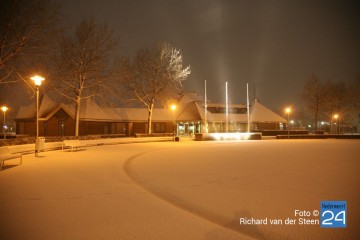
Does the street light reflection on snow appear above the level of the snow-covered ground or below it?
above

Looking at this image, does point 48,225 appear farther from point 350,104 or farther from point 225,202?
point 350,104

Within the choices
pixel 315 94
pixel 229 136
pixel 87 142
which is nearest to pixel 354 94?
pixel 315 94

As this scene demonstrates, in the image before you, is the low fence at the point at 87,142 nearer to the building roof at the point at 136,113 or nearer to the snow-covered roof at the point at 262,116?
the building roof at the point at 136,113

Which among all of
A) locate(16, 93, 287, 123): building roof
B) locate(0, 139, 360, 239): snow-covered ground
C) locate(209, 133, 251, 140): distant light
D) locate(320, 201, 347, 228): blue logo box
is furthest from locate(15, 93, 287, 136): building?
locate(320, 201, 347, 228): blue logo box

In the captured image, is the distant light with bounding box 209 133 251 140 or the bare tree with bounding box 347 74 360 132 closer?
the distant light with bounding box 209 133 251 140

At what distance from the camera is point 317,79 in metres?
55.7

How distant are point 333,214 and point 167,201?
12.1ft

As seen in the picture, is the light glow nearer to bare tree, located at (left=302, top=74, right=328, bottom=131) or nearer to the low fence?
the low fence

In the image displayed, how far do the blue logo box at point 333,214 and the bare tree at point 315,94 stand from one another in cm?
5266

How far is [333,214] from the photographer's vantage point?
19.9 ft

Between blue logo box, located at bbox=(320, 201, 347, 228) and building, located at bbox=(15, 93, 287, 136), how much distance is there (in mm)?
30700

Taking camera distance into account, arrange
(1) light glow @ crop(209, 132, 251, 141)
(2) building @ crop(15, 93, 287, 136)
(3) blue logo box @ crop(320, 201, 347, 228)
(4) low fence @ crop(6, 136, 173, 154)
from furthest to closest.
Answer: (2) building @ crop(15, 93, 287, 136) → (1) light glow @ crop(209, 132, 251, 141) → (4) low fence @ crop(6, 136, 173, 154) → (3) blue logo box @ crop(320, 201, 347, 228)

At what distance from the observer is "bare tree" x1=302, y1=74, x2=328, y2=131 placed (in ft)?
181

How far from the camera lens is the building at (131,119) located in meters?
41.8
